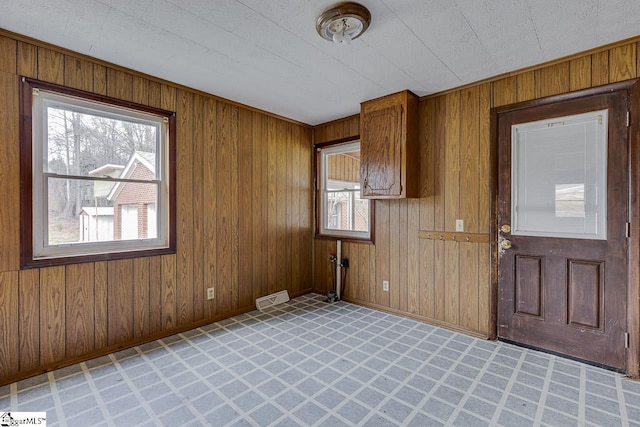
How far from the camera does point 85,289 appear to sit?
2.40m

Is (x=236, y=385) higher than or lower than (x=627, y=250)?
lower

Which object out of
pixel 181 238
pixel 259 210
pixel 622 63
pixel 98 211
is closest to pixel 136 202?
pixel 98 211

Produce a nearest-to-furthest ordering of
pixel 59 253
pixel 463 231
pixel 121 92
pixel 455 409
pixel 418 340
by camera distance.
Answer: pixel 455 409, pixel 59 253, pixel 121 92, pixel 418 340, pixel 463 231

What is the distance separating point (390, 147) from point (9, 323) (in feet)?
11.1

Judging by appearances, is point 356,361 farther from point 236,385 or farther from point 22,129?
point 22,129

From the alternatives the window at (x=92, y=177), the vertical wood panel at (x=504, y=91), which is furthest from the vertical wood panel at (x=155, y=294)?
the vertical wood panel at (x=504, y=91)

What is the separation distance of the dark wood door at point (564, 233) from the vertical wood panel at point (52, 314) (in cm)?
364

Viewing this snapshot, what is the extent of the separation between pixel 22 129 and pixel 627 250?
4433 mm

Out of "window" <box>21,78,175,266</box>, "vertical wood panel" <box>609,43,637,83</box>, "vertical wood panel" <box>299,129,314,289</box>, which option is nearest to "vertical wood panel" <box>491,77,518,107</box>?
"vertical wood panel" <box>609,43,637,83</box>

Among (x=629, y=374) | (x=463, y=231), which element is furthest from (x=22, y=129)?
(x=629, y=374)

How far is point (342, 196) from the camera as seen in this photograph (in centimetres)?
415

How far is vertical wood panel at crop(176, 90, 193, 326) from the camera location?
2934 mm

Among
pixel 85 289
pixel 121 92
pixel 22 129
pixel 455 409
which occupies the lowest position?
pixel 455 409

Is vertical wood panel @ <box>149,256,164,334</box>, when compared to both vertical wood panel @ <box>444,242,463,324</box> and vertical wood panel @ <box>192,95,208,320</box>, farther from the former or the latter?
vertical wood panel @ <box>444,242,463,324</box>
